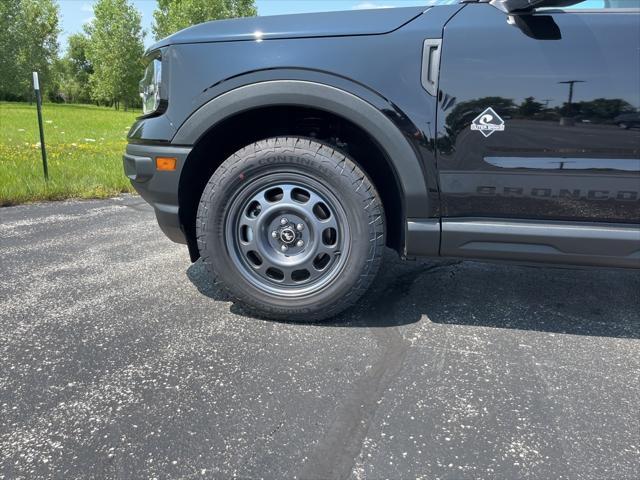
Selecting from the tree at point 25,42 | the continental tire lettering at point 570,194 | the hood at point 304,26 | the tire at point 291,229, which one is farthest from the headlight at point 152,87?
the tree at point 25,42

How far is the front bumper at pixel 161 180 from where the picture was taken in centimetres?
233

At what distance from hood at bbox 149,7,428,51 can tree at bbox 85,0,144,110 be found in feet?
165

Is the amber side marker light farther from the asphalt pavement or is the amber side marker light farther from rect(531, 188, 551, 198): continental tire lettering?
rect(531, 188, 551, 198): continental tire lettering

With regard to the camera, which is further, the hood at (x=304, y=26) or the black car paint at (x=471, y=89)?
the hood at (x=304, y=26)

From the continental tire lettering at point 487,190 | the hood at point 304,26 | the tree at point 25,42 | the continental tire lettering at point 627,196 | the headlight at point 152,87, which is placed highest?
the tree at point 25,42

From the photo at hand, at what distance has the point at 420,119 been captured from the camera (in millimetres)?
2076

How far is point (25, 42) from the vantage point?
4356 cm

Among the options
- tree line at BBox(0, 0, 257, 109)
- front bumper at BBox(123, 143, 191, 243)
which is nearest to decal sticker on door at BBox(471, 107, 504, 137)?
front bumper at BBox(123, 143, 191, 243)

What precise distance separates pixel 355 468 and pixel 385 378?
1.72ft

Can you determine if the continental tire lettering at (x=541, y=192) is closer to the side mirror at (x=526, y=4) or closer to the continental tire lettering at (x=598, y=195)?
the continental tire lettering at (x=598, y=195)

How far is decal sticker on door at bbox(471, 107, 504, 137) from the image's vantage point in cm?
201

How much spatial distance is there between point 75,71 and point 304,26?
3006 inches

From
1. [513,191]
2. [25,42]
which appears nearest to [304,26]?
[513,191]

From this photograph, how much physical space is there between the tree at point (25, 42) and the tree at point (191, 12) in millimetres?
11277
